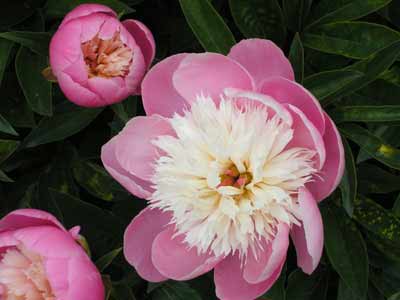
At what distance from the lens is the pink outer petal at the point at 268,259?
2.79ft

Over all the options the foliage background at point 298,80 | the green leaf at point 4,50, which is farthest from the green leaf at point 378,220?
the green leaf at point 4,50

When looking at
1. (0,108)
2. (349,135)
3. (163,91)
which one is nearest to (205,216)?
(163,91)

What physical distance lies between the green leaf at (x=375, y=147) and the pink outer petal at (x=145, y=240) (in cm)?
29

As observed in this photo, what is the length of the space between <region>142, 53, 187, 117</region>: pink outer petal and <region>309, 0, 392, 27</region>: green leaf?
319 mm

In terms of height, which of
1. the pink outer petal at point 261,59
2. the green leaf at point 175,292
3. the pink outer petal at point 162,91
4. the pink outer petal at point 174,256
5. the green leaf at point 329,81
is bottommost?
the green leaf at point 175,292

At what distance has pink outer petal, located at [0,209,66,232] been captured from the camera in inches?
37.8

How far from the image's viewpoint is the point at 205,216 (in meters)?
0.89

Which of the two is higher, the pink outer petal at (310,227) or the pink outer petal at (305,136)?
the pink outer petal at (305,136)

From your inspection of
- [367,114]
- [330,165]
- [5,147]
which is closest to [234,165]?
[330,165]

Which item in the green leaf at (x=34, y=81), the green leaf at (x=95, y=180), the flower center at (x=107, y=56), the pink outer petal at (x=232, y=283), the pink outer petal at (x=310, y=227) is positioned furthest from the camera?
the green leaf at (x=95, y=180)

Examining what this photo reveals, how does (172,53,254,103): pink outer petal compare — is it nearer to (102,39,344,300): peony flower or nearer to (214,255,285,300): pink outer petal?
(102,39,344,300): peony flower

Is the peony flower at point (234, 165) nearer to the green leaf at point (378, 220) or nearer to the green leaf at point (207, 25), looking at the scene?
the green leaf at point (207, 25)

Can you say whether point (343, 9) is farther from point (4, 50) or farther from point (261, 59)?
point (4, 50)

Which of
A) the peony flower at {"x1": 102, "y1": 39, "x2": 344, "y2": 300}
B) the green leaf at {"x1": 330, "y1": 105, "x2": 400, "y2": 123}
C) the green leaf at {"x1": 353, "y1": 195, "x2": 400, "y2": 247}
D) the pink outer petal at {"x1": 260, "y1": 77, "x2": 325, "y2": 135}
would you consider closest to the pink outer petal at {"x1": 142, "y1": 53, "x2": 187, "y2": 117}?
the peony flower at {"x1": 102, "y1": 39, "x2": 344, "y2": 300}
